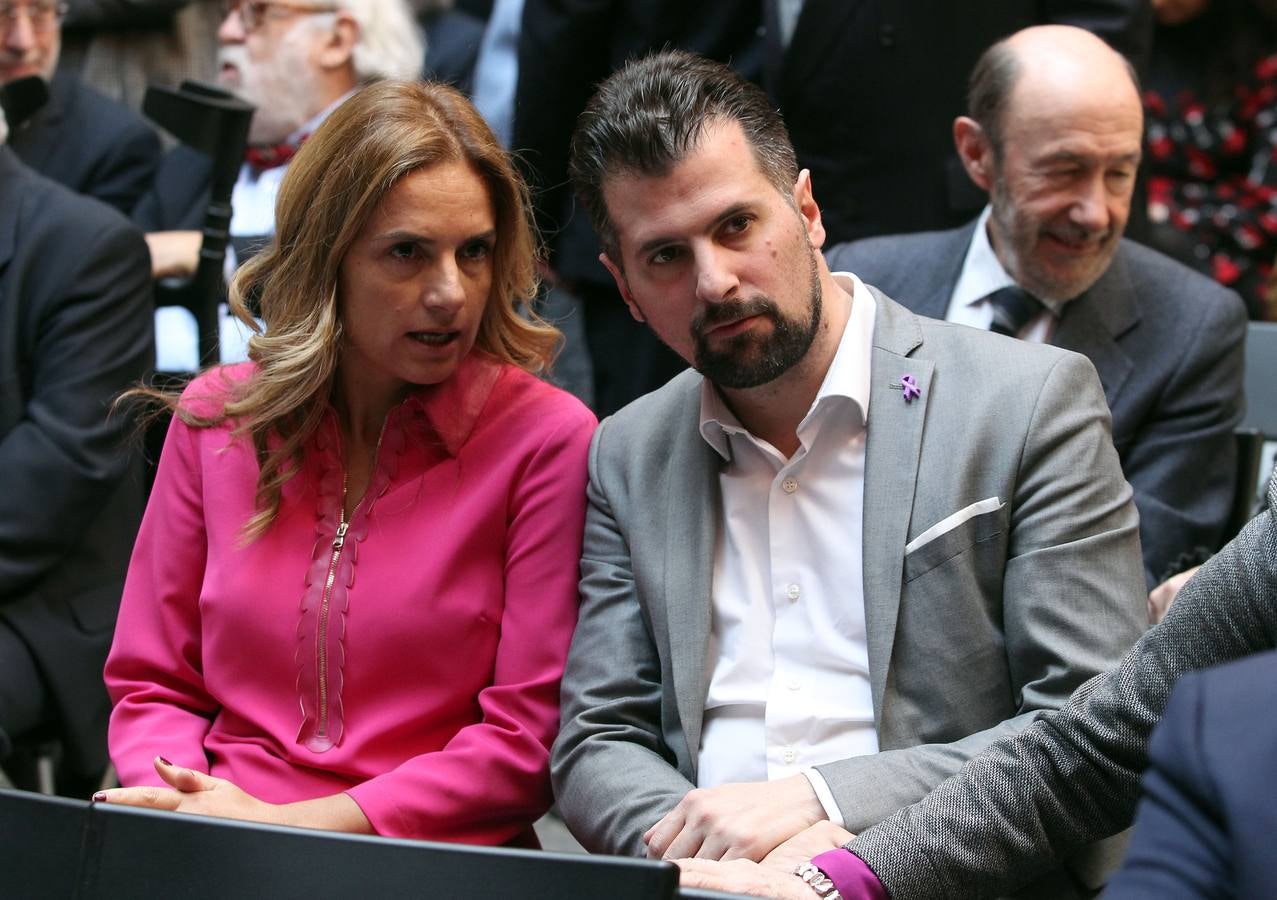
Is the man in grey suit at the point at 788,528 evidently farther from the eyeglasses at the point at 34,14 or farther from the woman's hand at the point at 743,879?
the eyeglasses at the point at 34,14

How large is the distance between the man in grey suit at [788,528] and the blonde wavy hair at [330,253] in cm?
19

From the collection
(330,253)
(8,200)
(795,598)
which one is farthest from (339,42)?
(795,598)

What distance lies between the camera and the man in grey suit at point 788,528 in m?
2.05

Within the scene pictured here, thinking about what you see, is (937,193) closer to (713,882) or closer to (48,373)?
(48,373)

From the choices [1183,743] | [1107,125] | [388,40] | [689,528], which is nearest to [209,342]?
[388,40]

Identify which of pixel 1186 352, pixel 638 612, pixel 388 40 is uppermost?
pixel 388 40

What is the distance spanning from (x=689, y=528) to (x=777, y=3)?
5.56 ft

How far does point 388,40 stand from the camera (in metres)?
4.31

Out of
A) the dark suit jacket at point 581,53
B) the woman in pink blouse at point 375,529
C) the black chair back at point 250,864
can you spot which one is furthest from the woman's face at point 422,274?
the dark suit jacket at point 581,53

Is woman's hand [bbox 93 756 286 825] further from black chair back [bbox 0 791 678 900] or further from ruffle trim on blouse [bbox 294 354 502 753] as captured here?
black chair back [bbox 0 791 678 900]

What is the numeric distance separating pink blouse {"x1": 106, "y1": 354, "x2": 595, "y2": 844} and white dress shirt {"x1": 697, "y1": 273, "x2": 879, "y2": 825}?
9.7 inches

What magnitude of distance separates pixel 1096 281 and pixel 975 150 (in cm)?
42

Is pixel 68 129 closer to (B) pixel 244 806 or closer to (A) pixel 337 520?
(A) pixel 337 520

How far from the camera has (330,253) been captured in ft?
7.86
